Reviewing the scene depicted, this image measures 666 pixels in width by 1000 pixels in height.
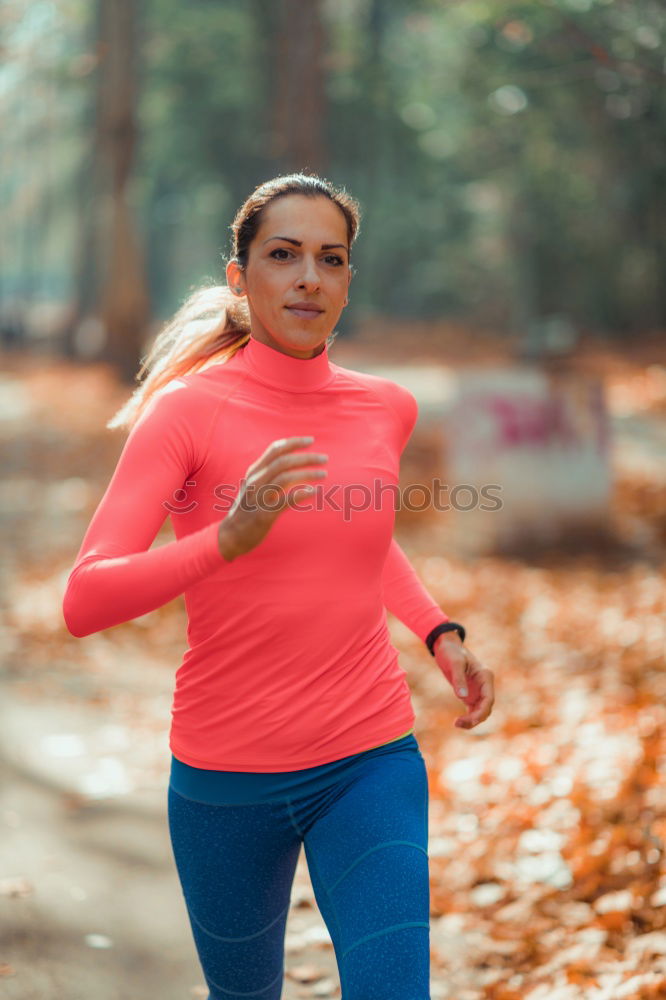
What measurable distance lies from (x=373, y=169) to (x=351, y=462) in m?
35.3

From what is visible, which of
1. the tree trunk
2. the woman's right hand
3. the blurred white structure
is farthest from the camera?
the tree trunk

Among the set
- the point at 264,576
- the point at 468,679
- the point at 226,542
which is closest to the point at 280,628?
the point at 264,576

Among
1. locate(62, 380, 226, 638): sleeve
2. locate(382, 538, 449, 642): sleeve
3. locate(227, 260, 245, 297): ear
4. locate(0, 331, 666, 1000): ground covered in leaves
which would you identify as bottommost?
locate(0, 331, 666, 1000): ground covered in leaves

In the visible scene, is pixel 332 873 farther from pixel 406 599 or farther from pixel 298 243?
pixel 298 243

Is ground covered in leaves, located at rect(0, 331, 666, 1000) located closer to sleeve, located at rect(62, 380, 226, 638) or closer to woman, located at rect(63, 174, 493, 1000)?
woman, located at rect(63, 174, 493, 1000)

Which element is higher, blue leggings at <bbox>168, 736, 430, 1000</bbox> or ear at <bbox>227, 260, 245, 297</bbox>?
ear at <bbox>227, 260, 245, 297</bbox>

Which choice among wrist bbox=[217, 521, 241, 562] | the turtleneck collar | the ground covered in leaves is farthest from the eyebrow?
the ground covered in leaves

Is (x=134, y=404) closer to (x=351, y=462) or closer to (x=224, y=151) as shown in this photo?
(x=351, y=462)

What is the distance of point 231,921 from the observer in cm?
268

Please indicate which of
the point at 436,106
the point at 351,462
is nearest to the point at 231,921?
the point at 351,462

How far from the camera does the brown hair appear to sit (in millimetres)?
2762

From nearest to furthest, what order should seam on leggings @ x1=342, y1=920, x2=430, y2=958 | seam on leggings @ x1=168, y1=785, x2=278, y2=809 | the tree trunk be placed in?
seam on leggings @ x1=342, y1=920, x2=430, y2=958 < seam on leggings @ x1=168, y1=785, x2=278, y2=809 < the tree trunk

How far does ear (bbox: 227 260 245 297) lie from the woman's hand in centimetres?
102

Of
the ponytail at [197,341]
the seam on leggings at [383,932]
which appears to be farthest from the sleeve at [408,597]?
the seam on leggings at [383,932]
